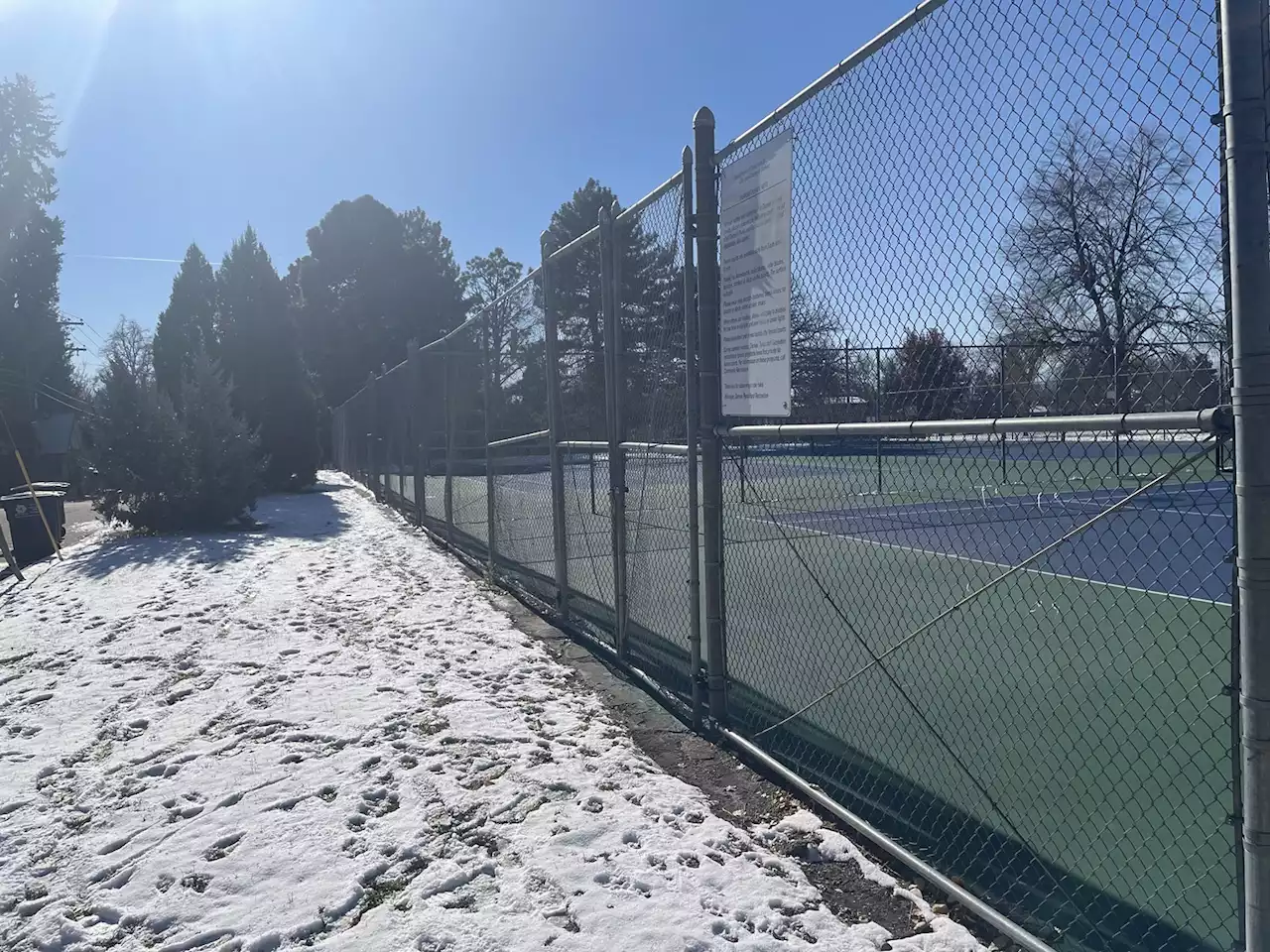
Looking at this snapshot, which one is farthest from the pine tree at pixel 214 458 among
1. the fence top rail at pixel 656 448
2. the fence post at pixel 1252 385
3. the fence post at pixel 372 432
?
the fence post at pixel 1252 385

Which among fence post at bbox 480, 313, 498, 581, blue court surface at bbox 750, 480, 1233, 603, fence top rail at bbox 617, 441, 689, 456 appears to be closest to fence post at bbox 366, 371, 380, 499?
fence post at bbox 480, 313, 498, 581

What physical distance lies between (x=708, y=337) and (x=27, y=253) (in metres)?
40.2

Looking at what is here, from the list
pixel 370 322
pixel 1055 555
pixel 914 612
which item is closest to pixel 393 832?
pixel 914 612

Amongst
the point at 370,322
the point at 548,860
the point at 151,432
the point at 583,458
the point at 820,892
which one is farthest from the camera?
the point at 370,322

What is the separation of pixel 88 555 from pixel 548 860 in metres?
11.0

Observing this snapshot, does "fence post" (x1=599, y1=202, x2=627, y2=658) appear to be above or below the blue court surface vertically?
above

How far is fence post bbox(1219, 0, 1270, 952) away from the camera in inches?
78.2

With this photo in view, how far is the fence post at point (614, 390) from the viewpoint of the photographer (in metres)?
5.55

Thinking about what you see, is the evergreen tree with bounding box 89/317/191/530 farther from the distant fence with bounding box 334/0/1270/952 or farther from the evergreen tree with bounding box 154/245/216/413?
the evergreen tree with bounding box 154/245/216/413

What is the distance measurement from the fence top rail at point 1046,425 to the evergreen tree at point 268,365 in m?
21.7

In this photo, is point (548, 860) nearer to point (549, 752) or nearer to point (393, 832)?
point (393, 832)

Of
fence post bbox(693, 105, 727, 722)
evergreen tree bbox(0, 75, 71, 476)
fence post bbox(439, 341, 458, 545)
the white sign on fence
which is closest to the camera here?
the white sign on fence

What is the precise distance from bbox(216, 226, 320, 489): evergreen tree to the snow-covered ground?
54.3 feet

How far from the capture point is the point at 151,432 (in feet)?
46.4
